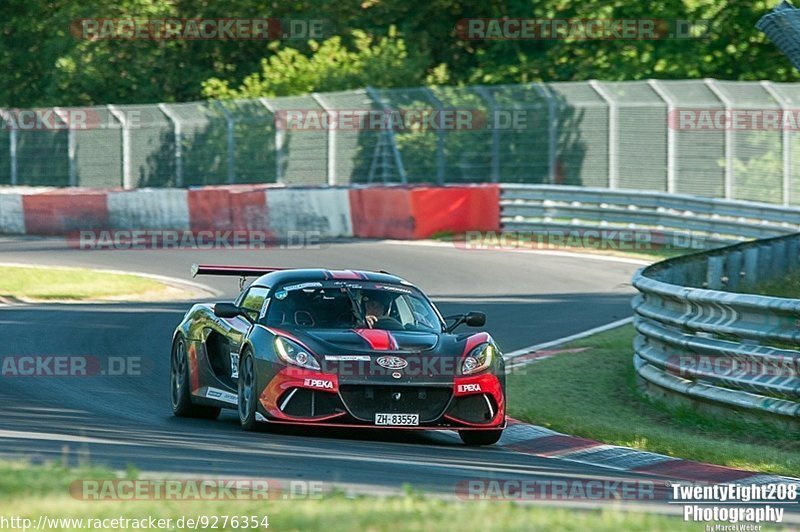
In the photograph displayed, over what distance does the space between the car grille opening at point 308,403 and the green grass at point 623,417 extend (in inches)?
74.4

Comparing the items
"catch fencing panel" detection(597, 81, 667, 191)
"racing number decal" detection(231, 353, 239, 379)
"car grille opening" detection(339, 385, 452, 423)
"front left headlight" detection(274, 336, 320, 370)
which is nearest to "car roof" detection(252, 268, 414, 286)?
"racing number decal" detection(231, 353, 239, 379)

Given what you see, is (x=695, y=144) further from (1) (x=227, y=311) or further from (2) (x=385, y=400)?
(2) (x=385, y=400)

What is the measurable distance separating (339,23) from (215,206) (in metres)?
16.9

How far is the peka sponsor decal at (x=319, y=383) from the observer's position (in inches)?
420

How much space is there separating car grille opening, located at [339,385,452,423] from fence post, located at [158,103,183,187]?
23.9 m

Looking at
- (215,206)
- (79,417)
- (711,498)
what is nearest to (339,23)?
(215,206)

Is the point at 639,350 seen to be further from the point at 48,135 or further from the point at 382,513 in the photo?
A: the point at 48,135

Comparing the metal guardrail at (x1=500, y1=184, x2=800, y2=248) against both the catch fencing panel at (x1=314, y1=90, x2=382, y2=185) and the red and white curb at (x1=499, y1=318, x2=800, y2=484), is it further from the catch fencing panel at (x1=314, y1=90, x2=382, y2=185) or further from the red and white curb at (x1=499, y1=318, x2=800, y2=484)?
the red and white curb at (x1=499, y1=318, x2=800, y2=484)

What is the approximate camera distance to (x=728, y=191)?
26875 mm

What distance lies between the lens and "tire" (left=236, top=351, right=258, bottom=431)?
10886mm

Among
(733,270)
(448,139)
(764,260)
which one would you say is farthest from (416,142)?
(733,270)

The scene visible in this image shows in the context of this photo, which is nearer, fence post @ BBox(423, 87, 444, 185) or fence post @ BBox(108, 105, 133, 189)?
fence post @ BBox(423, 87, 444, 185)

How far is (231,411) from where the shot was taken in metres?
13.3

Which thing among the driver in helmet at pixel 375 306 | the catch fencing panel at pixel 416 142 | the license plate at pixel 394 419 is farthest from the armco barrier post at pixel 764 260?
the catch fencing panel at pixel 416 142
